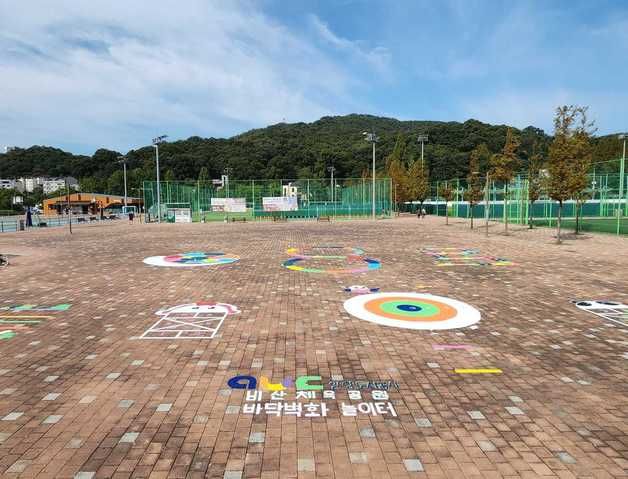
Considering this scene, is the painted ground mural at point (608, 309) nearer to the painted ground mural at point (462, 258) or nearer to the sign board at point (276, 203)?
the painted ground mural at point (462, 258)

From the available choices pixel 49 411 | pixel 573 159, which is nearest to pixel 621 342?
pixel 49 411

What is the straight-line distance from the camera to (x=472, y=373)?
549cm

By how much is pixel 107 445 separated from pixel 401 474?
2722 mm

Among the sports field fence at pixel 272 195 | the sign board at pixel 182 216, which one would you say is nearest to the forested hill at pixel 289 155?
the sports field fence at pixel 272 195

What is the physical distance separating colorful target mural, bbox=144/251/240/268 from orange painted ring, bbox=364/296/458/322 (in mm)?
7337

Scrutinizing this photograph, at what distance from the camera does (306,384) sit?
16.9 ft

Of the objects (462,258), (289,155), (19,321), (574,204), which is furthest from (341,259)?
(289,155)

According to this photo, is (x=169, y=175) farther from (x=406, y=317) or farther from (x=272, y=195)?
(x=406, y=317)

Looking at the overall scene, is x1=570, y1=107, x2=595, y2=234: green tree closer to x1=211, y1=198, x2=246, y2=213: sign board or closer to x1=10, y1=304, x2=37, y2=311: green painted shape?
x1=10, y1=304, x2=37, y2=311: green painted shape

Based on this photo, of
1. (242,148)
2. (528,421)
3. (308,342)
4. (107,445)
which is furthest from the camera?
(242,148)

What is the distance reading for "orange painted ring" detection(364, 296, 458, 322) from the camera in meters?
7.98

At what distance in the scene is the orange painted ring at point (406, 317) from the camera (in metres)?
7.98

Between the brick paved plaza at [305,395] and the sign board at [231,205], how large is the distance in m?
38.1

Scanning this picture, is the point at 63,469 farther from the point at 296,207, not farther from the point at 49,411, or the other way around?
the point at 296,207
